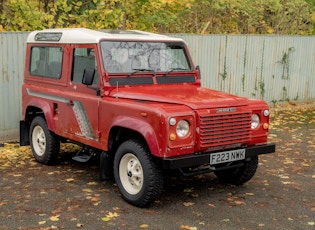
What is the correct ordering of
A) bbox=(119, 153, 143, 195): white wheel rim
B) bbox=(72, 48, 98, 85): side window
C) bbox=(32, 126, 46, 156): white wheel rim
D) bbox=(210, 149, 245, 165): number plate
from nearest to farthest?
bbox=(210, 149, 245, 165): number plate
bbox=(119, 153, 143, 195): white wheel rim
bbox=(72, 48, 98, 85): side window
bbox=(32, 126, 46, 156): white wheel rim

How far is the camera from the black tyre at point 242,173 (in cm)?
644

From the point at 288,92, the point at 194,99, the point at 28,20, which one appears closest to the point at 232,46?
the point at 288,92

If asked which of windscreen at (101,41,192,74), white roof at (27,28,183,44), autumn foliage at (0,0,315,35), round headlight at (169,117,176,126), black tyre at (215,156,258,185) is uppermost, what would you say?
autumn foliage at (0,0,315,35)

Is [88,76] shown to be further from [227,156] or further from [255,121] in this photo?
[255,121]

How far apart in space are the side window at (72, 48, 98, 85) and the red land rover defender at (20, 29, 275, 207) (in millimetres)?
15

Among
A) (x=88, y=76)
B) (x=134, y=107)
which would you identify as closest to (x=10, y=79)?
(x=88, y=76)

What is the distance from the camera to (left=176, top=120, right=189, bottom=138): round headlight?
529 cm

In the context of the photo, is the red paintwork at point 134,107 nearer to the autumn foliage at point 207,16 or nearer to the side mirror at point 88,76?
the side mirror at point 88,76

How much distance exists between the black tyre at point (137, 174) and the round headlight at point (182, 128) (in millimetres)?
492

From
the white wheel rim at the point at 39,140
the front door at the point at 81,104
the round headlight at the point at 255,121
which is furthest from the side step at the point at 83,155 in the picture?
the round headlight at the point at 255,121

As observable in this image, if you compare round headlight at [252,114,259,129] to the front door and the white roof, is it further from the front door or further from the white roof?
the front door

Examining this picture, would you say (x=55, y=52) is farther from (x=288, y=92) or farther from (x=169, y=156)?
(x=288, y=92)

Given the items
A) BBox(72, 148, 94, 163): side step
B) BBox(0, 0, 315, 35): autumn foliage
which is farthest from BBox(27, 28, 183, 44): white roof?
BBox(0, 0, 315, 35): autumn foliage

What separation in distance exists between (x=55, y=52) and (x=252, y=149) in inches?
140
